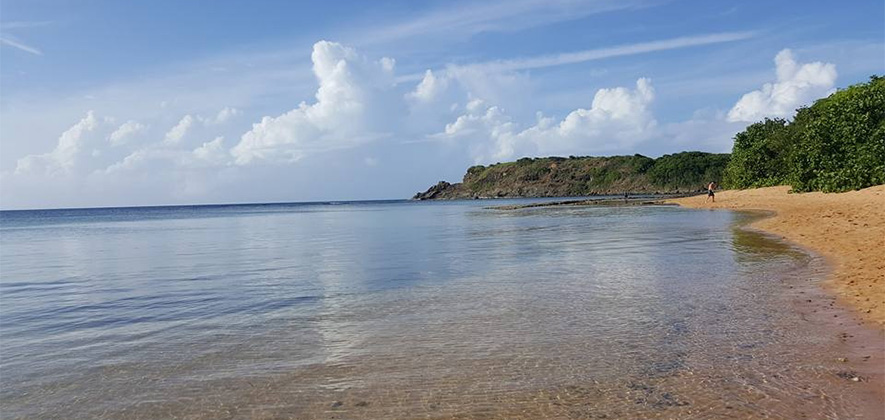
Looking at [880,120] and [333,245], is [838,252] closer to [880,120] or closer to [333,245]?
[333,245]

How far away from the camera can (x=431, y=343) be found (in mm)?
9750

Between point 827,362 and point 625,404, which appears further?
point 827,362

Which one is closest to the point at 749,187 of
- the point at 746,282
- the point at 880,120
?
the point at 880,120

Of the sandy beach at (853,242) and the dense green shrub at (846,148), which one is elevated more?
the dense green shrub at (846,148)

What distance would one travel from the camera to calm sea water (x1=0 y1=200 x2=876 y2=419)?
7082 mm

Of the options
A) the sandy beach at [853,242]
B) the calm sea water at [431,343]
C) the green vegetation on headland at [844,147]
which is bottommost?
the calm sea water at [431,343]

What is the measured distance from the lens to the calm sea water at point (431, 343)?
708 centimetres

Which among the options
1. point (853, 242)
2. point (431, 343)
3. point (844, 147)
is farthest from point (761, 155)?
point (431, 343)

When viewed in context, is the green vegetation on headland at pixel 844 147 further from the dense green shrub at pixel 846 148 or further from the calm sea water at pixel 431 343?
the calm sea water at pixel 431 343

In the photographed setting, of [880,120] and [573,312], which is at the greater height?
[880,120]

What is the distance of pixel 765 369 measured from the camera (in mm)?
7766

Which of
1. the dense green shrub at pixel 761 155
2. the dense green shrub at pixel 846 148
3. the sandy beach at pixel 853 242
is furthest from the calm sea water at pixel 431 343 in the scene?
the dense green shrub at pixel 761 155

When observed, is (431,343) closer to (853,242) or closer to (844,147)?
(853,242)

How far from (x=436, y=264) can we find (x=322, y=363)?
12.4 m
